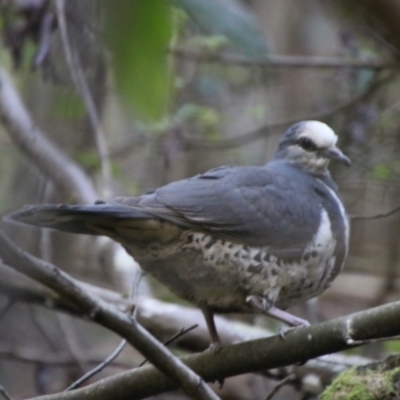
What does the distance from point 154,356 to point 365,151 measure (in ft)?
12.2

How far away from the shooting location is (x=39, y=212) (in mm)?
2133

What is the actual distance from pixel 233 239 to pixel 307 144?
0.76 meters

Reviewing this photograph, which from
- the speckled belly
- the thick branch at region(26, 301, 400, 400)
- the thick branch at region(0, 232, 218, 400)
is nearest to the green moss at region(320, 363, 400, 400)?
the thick branch at region(26, 301, 400, 400)

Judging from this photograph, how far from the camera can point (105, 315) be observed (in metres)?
1.89

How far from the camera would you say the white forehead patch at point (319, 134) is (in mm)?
3242

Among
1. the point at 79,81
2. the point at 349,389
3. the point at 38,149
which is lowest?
the point at 349,389

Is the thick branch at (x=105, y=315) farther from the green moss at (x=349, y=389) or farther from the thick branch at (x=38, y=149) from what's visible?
the thick branch at (x=38, y=149)

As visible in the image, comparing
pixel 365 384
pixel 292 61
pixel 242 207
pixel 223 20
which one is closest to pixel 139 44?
pixel 223 20

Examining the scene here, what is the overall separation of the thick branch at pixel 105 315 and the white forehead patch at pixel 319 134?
4.69 ft

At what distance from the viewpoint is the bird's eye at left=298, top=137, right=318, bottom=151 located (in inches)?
129

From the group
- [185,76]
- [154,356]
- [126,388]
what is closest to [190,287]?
[126,388]

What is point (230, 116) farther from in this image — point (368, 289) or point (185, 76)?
point (368, 289)

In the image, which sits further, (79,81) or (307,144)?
(79,81)

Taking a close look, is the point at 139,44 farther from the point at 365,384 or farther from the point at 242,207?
the point at 242,207
